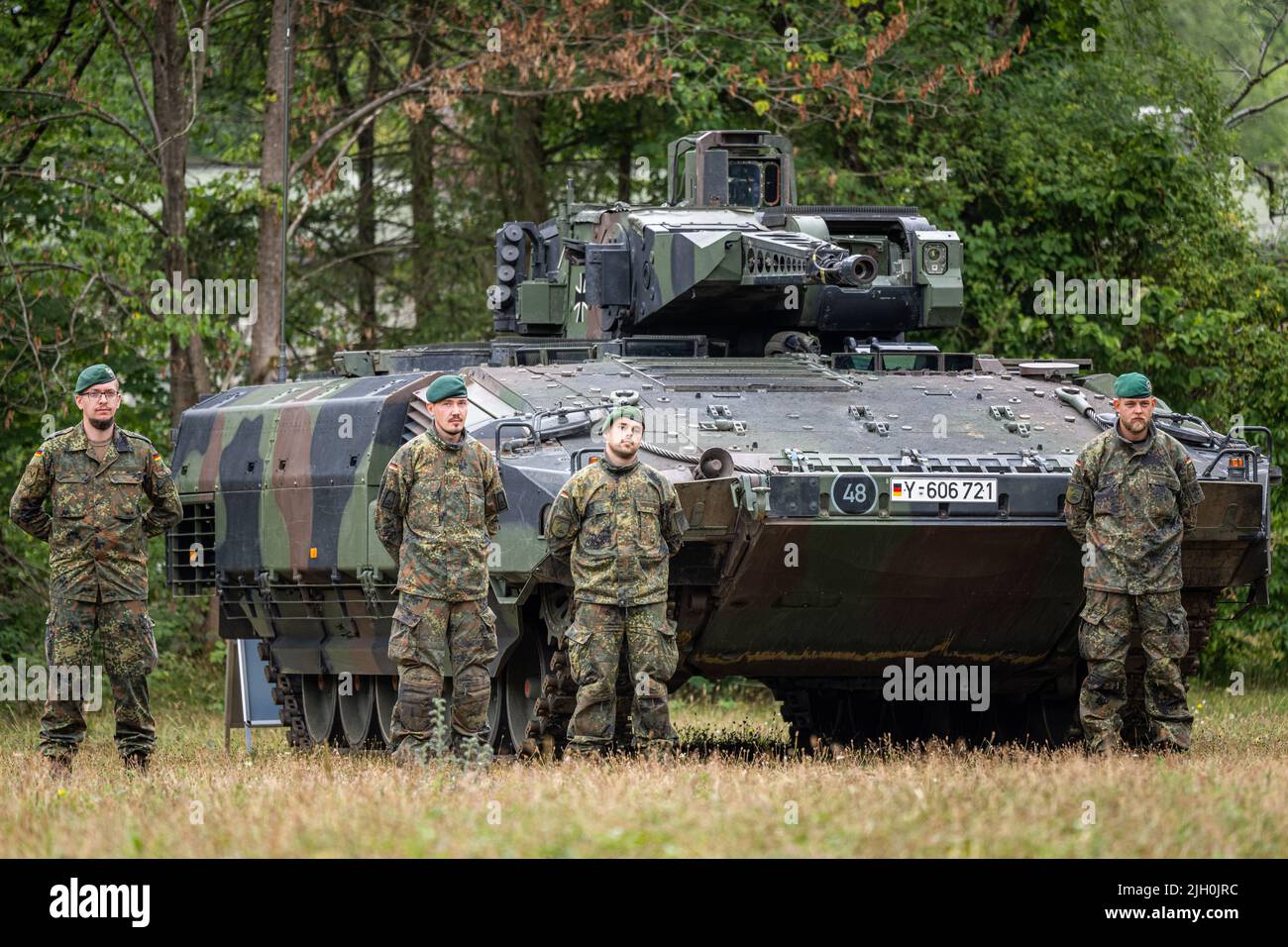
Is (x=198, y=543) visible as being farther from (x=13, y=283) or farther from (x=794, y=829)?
(x=794, y=829)

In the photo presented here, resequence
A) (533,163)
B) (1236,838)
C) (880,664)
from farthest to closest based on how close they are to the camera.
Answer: (533,163), (880,664), (1236,838)

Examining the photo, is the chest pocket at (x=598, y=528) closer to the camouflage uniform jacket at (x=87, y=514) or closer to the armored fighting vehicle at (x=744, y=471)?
the armored fighting vehicle at (x=744, y=471)

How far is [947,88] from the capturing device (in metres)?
23.0

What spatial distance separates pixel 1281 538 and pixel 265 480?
10.5 metres

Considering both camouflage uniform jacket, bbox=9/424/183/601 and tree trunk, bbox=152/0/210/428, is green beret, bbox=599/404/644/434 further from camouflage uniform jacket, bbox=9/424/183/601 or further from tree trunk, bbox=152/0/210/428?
tree trunk, bbox=152/0/210/428

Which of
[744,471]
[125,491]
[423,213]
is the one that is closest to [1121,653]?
[744,471]

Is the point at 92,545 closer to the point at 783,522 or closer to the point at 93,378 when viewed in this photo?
the point at 93,378

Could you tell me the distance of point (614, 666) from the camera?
11.1 meters

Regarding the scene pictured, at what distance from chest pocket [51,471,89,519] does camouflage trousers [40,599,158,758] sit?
48 centimetres

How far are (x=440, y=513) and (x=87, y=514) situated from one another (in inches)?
79.2

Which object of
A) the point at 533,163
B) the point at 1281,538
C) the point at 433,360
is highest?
the point at 533,163

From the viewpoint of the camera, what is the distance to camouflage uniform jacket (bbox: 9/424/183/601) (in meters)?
11.6

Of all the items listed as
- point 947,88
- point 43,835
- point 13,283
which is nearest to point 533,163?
point 947,88

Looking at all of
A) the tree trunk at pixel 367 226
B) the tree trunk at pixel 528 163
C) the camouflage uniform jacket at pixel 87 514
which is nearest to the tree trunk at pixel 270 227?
the tree trunk at pixel 528 163
